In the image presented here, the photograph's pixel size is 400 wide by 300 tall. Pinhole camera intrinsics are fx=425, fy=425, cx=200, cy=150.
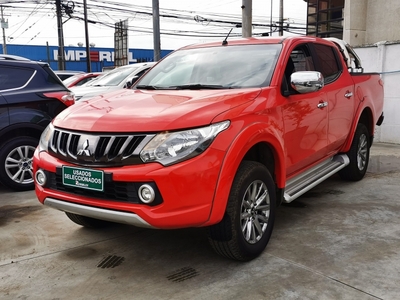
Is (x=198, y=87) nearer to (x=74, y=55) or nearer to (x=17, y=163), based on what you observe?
(x=17, y=163)

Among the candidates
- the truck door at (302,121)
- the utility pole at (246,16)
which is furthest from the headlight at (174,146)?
the utility pole at (246,16)

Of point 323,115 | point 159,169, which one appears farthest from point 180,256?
point 323,115

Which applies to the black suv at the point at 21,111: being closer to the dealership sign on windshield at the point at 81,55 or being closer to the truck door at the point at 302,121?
the truck door at the point at 302,121

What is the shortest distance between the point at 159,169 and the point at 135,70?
6.71 m

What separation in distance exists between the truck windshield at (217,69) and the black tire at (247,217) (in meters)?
0.87

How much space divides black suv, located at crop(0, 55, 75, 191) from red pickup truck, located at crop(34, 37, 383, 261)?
1.86 m

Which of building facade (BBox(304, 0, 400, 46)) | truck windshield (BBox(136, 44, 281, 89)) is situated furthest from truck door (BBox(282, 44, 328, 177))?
building facade (BBox(304, 0, 400, 46))

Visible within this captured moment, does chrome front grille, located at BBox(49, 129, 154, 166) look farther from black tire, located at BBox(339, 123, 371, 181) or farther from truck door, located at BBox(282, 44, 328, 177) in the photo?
black tire, located at BBox(339, 123, 371, 181)

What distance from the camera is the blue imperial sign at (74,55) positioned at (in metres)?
43.3

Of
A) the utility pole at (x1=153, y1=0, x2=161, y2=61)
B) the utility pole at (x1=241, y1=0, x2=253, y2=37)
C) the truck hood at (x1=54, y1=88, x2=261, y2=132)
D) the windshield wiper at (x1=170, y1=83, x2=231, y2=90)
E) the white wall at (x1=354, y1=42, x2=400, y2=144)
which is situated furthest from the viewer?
the utility pole at (x1=153, y1=0, x2=161, y2=61)

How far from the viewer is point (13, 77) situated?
5535 millimetres

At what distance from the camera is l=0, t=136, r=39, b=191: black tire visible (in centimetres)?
537

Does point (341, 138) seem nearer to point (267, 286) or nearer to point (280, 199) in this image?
point (280, 199)

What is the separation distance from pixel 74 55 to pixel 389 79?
134ft
